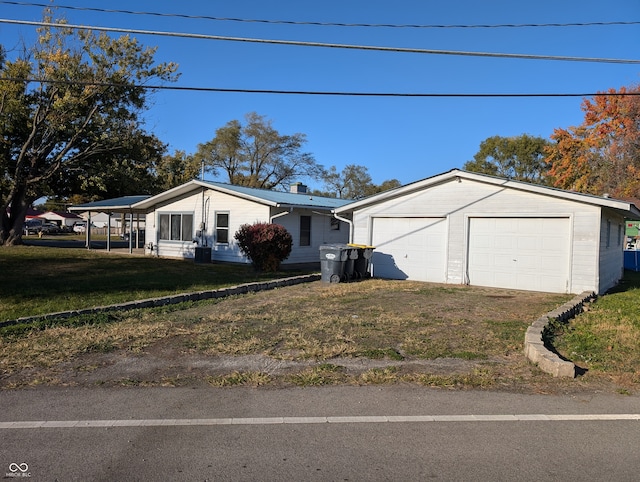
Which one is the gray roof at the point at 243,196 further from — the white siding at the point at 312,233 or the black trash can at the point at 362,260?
the black trash can at the point at 362,260

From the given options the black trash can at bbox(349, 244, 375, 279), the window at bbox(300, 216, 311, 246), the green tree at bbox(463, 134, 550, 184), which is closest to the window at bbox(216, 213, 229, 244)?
the window at bbox(300, 216, 311, 246)

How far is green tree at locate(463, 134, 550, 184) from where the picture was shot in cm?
5203

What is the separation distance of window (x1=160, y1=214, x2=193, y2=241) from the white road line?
1955cm

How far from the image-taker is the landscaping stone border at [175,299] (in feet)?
27.7

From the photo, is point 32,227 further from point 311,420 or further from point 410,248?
point 311,420

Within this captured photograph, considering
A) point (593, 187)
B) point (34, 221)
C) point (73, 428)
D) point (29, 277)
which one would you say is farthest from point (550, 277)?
point (34, 221)

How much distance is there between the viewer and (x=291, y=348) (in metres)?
6.91

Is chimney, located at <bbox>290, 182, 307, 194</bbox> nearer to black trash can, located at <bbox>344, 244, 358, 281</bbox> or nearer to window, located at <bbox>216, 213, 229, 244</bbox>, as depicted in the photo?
window, located at <bbox>216, 213, 229, 244</bbox>

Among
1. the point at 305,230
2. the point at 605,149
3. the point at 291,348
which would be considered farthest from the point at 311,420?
the point at 605,149

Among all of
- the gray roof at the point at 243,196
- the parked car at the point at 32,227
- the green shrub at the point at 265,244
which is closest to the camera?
the green shrub at the point at 265,244

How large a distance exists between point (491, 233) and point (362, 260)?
406 centimetres

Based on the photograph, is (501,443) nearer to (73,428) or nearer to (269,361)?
(269,361)

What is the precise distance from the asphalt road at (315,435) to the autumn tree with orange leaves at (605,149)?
32753mm

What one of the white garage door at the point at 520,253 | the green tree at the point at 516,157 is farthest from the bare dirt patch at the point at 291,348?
the green tree at the point at 516,157
